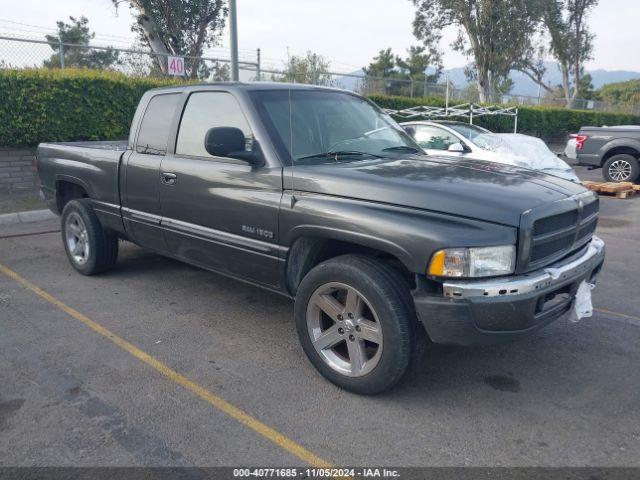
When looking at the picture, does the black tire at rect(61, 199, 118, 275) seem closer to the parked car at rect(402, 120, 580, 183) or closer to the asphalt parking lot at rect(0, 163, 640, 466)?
the asphalt parking lot at rect(0, 163, 640, 466)

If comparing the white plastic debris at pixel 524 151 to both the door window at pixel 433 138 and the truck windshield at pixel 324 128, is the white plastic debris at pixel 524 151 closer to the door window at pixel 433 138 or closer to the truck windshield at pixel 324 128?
the door window at pixel 433 138

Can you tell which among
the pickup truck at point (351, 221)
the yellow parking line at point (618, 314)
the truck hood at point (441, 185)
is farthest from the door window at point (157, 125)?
the yellow parking line at point (618, 314)

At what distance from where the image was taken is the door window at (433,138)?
1024 centimetres

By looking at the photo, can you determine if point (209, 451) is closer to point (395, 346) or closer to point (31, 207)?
point (395, 346)

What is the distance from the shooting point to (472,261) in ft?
9.54

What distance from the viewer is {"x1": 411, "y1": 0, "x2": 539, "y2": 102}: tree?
95.1ft

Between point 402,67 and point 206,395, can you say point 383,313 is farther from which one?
point 402,67

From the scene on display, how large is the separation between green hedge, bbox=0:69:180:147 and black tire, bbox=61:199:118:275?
16.6 feet

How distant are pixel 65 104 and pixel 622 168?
1206 centimetres

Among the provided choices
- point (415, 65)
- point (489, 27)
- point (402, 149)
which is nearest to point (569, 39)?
point (489, 27)

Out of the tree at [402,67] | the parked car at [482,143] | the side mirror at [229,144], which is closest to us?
the side mirror at [229,144]

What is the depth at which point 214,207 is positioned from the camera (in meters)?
4.11

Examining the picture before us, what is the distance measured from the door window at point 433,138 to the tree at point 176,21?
11.0 meters

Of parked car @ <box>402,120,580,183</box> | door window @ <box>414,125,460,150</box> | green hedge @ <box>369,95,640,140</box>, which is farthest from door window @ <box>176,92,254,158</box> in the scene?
green hedge @ <box>369,95,640,140</box>
